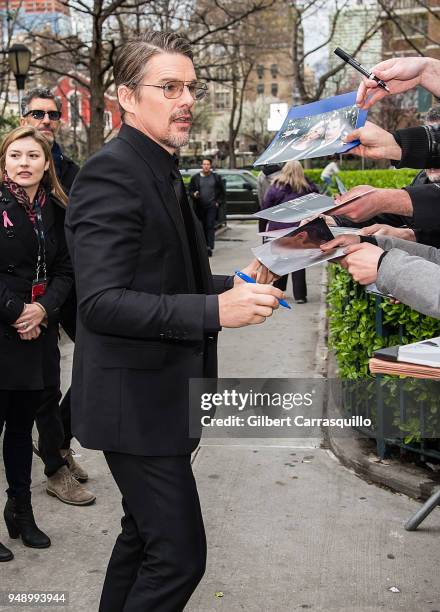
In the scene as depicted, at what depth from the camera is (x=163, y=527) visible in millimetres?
2402

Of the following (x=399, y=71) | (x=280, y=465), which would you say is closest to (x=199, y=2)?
(x=280, y=465)

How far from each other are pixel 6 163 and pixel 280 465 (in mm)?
2477

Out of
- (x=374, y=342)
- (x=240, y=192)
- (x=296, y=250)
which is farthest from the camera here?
(x=240, y=192)

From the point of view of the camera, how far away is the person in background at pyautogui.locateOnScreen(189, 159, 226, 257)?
660 inches

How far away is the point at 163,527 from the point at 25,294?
6.15 ft

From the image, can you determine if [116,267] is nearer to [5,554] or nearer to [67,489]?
[5,554]

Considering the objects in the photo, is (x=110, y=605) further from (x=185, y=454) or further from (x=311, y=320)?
(x=311, y=320)

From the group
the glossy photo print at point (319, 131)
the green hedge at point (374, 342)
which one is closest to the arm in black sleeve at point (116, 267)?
the glossy photo print at point (319, 131)

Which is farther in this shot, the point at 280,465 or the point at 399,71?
the point at 280,465

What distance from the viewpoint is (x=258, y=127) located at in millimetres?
89250

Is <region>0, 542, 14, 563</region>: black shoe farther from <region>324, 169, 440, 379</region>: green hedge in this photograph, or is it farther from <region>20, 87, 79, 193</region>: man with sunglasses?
<region>324, 169, 440, 379</region>: green hedge

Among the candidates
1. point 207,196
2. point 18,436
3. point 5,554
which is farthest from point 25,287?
point 207,196

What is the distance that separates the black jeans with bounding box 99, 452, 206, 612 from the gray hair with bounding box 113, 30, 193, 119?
111 cm

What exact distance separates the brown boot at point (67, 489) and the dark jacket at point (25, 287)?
0.72 meters
